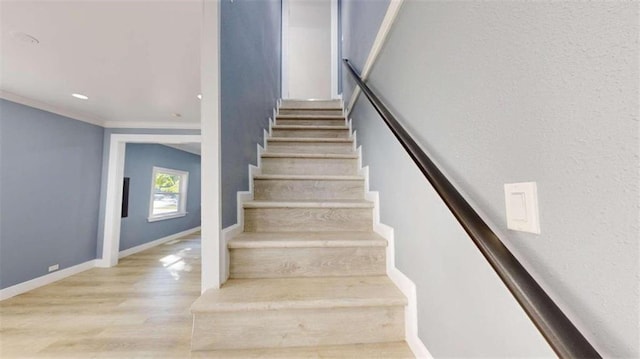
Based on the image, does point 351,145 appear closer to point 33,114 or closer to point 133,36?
point 133,36

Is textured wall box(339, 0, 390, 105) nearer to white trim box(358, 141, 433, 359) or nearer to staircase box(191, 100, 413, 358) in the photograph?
staircase box(191, 100, 413, 358)

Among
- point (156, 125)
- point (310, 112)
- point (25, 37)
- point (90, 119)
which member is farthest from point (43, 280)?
point (310, 112)

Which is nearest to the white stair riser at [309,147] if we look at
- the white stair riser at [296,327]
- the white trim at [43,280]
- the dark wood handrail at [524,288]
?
the white stair riser at [296,327]

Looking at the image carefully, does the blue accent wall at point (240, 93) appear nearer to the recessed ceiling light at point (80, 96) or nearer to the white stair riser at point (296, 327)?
the white stair riser at point (296, 327)

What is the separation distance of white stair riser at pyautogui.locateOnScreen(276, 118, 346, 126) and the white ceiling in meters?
0.94

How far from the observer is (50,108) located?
3.17m

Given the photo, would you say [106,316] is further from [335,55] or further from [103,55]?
[335,55]

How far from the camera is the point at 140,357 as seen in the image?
1520 mm

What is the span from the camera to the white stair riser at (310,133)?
8.37 ft

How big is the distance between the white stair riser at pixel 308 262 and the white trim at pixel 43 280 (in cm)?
336

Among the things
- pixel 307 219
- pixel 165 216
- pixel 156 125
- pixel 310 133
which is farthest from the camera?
pixel 165 216

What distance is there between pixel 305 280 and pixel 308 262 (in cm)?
9

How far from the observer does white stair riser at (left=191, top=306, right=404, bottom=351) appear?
1.00m

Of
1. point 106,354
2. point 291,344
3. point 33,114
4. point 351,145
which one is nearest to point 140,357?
point 106,354
